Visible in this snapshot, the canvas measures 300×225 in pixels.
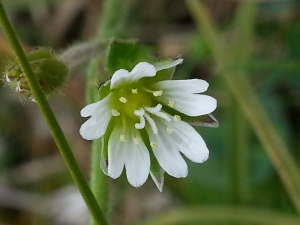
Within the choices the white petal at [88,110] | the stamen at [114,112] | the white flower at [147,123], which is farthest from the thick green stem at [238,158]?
the white petal at [88,110]

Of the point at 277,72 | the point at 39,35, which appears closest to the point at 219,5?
the point at 277,72

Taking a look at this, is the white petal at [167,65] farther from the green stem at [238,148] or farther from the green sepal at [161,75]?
the green stem at [238,148]

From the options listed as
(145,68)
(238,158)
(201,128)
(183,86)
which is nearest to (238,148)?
(238,158)

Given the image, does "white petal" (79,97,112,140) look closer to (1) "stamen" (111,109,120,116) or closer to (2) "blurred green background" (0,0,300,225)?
(1) "stamen" (111,109,120,116)

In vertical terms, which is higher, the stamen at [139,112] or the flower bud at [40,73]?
the flower bud at [40,73]

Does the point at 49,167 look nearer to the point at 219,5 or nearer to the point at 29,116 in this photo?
the point at 29,116

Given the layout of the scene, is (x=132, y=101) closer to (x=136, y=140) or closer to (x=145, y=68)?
(x=136, y=140)

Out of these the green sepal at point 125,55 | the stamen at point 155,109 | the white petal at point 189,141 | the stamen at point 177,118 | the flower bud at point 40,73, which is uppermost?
the green sepal at point 125,55
